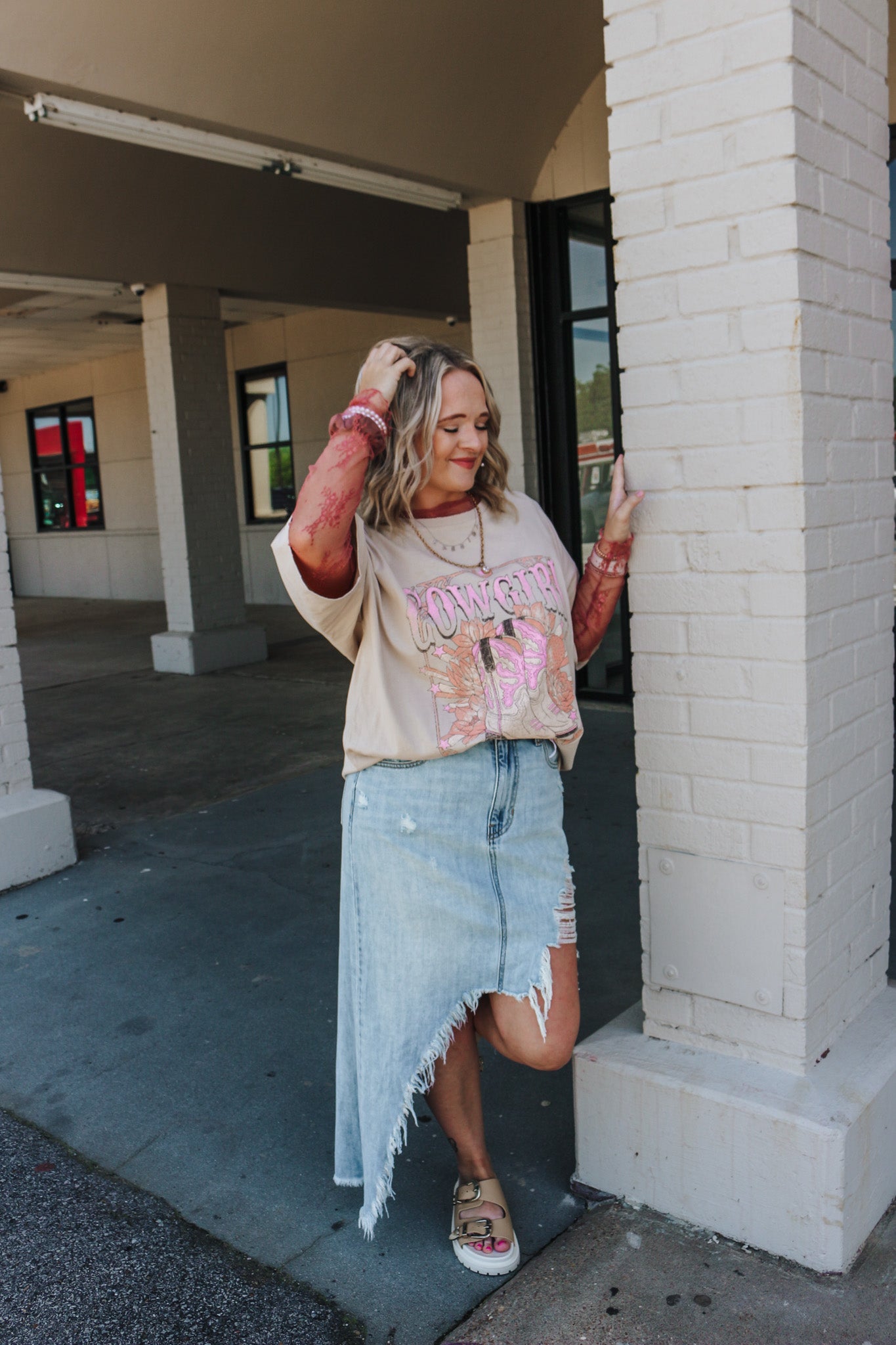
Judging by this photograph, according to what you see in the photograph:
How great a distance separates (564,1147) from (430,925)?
0.93 meters

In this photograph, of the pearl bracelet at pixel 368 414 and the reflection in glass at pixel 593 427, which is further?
the reflection in glass at pixel 593 427

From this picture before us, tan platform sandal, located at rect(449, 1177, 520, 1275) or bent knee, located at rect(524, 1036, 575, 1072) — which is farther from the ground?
bent knee, located at rect(524, 1036, 575, 1072)

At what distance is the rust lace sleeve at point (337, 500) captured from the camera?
1.95 m

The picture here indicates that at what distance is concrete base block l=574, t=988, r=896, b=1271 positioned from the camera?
214 centimetres

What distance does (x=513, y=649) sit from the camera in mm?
2143

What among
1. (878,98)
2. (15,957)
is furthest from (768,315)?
(15,957)

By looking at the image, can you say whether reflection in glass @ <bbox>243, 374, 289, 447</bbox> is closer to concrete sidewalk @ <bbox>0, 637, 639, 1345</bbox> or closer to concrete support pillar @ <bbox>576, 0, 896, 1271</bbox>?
concrete sidewalk @ <bbox>0, 637, 639, 1345</bbox>

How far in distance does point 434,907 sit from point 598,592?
0.74 metres

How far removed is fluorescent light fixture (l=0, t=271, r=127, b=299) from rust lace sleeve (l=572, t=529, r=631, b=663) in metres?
8.00

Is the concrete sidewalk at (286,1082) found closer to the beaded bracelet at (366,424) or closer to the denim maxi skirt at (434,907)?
the denim maxi skirt at (434,907)

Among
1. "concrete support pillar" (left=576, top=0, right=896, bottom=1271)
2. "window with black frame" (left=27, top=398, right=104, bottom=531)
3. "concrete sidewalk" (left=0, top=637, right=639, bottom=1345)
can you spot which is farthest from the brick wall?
"window with black frame" (left=27, top=398, right=104, bottom=531)

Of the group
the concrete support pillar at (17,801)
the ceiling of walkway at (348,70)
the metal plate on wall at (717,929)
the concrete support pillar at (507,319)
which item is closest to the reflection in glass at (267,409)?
the concrete support pillar at (507,319)

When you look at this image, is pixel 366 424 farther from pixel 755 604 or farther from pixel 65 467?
pixel 65 467

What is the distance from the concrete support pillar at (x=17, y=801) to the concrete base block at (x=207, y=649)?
5306mm
